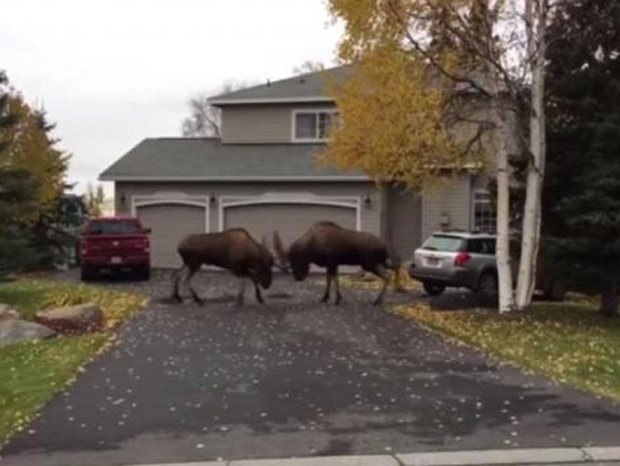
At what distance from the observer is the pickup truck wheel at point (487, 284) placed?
21906 millimetres

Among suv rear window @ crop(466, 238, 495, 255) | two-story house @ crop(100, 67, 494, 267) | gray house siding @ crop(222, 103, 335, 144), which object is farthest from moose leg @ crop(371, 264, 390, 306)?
gray house siding @ crop(222, 103, 335, 144)

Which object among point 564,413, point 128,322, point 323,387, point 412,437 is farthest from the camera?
point 128,322

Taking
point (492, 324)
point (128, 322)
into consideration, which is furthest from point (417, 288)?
point (128, 322)

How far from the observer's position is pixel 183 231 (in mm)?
31359

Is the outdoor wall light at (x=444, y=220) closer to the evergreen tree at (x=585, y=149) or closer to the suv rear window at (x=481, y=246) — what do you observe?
the suv rear window at (x=481, y=246)

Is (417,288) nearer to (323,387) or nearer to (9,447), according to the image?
(323,387)

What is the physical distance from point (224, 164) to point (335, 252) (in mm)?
12546

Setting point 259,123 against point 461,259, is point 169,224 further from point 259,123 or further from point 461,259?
point 461,259

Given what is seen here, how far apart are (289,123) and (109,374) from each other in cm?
2220

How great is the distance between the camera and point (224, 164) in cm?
3134

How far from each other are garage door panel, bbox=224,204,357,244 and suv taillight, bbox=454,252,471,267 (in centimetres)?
875

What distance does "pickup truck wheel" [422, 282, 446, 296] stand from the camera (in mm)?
22536

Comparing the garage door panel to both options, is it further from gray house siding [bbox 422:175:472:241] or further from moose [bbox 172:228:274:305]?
moose [bbox 172:228:274:305]

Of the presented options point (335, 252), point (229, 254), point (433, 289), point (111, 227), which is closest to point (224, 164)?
point (111, 227)
